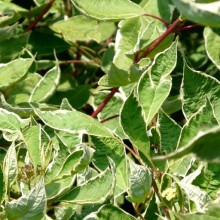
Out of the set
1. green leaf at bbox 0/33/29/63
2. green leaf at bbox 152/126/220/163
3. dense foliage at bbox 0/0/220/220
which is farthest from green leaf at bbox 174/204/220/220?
green leaf at bbox 0/33/29/63

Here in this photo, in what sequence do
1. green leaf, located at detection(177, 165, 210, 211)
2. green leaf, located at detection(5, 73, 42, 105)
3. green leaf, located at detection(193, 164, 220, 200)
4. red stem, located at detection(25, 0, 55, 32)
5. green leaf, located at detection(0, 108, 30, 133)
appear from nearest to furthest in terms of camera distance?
green leaf, located at detection(177, 165, 210, 211), green leaf, located at detection(193, 164, 220, 200), green leaf, located at detection(0, 108, 30, 133), green leaf, located at detection(5, 73, 42, 105), red stem, located at detection(25, 0, 55, 32)

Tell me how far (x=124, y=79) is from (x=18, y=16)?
46 centimetres

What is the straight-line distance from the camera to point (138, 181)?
3.44 feet

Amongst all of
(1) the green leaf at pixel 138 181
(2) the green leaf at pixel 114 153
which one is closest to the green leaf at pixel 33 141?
(2) the green leaf at pixel 114 153

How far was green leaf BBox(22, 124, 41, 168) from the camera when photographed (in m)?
1.22

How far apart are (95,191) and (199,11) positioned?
0.55m

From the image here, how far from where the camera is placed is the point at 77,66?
206 cm

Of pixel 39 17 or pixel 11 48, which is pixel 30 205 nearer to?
pixel 11 48

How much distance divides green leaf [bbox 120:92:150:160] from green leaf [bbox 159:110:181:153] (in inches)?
3.8

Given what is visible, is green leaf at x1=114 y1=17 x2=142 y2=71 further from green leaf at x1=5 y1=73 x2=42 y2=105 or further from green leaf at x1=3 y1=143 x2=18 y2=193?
green leaf at x1=3 y1=143 x2=18 y2=193

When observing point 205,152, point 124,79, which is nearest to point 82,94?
point 124,79

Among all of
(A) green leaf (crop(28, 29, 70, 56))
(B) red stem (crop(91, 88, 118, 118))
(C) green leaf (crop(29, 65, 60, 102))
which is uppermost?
(B) red stem (crop(91, 88, 118, 118))

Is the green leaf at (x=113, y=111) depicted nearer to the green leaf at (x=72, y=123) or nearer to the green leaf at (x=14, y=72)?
the green leaf at (x=14, y=72)

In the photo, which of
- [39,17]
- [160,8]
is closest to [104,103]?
[160,8]
